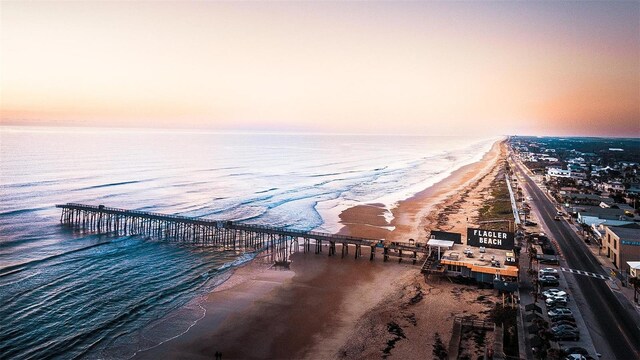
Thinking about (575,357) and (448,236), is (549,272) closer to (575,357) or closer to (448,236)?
(448,236)

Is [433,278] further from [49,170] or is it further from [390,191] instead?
[49,170]

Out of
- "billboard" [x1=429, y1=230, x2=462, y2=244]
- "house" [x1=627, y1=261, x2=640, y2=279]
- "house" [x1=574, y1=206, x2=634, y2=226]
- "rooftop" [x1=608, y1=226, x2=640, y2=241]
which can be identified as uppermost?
"rooftop" [x1=608, y1=226, x2=640, y2=241]

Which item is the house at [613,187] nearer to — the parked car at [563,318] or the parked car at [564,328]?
the parked car at [563,318]

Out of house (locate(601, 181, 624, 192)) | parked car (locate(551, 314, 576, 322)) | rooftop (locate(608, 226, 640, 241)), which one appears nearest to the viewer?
parked car (locate(551, 314, 576, 322))

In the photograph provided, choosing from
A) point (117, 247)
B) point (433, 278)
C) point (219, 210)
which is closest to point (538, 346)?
point (433, 278)

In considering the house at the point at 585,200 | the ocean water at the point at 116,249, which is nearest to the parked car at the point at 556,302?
the ocean water at the point at 116,249

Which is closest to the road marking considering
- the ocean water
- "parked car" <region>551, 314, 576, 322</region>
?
"parked car" <region>551, 314, 576, 322</region>

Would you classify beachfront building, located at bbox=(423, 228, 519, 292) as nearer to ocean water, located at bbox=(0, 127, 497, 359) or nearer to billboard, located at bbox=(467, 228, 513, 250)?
billboard, located at bbox=(467, 228, 513, 250)
